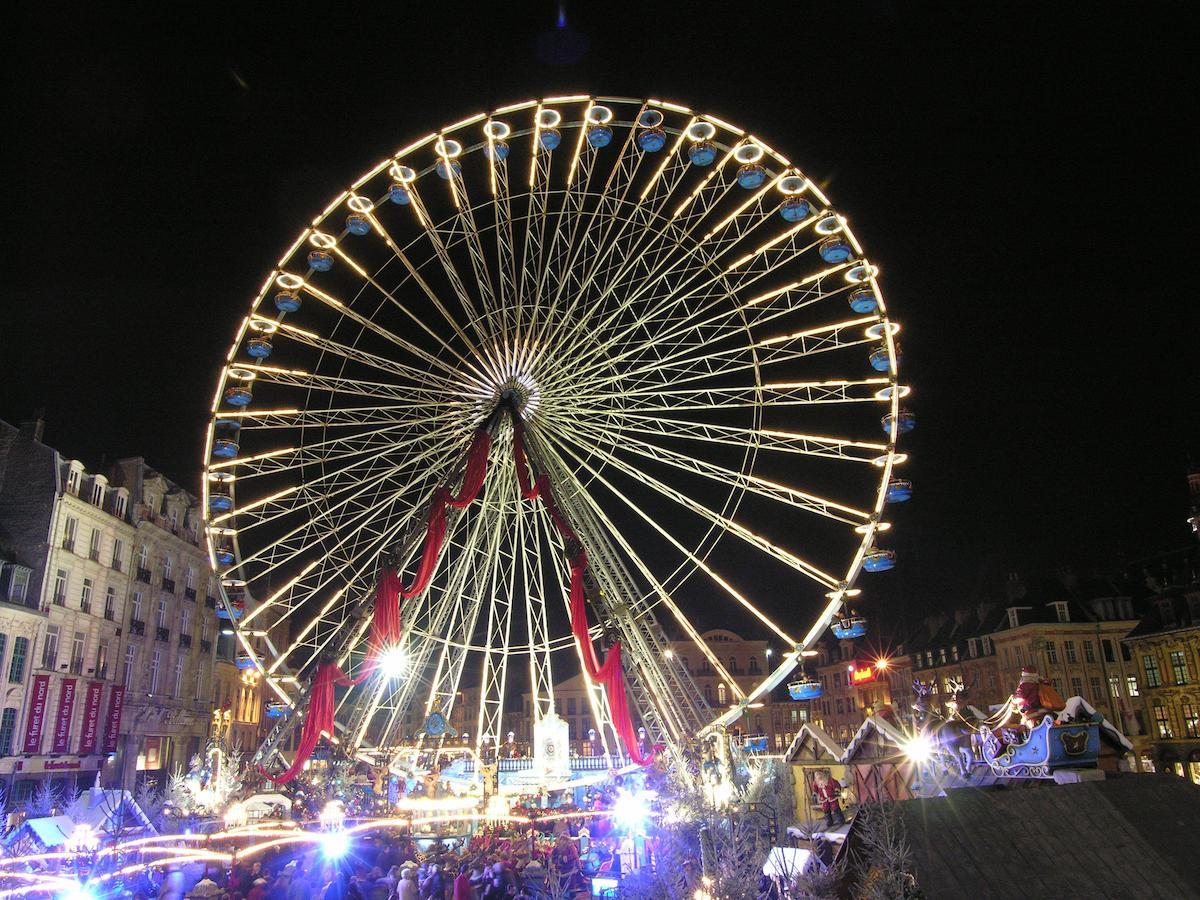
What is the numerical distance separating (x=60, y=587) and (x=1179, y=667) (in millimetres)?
58255

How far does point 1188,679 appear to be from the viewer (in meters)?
49.2

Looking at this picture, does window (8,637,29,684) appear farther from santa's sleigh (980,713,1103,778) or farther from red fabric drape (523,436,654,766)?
santa's sleigh (980,713,1103,778)

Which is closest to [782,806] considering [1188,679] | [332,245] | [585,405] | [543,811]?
[543,811]

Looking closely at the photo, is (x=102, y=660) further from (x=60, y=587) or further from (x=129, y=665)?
(x=60, y=587)

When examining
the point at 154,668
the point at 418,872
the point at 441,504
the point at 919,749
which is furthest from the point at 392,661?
the point at 154,668

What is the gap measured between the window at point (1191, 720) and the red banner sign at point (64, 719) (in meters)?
56.8

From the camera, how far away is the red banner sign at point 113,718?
40.2 metres

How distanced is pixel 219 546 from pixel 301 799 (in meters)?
7.90

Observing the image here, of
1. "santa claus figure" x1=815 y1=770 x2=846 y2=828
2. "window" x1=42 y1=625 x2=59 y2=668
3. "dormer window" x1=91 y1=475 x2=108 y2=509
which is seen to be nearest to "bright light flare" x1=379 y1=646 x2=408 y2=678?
"santa claus figure" x1=815 y1=770 x2=846 y2=828

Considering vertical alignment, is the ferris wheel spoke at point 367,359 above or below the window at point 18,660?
above

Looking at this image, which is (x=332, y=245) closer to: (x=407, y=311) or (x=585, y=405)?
(x=407, y=311)

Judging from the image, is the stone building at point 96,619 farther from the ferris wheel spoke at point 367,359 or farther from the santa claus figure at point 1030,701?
the santa claus figure at point 1030,701

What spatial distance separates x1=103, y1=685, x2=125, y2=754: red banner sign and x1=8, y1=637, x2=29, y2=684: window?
591 cm

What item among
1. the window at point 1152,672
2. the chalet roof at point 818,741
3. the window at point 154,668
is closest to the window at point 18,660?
the window at point 154,668
